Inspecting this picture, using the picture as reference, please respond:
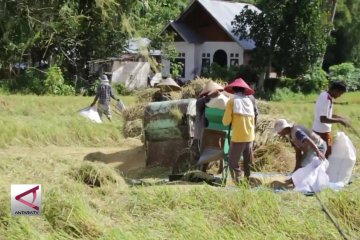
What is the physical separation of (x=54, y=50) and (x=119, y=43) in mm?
2811

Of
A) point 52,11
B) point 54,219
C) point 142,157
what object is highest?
point 52,11

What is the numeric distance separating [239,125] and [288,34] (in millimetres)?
20057

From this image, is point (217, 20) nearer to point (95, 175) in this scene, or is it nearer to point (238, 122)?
point (238, 122)

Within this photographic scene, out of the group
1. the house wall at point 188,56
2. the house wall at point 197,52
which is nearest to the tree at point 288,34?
the house wall at point 197,52

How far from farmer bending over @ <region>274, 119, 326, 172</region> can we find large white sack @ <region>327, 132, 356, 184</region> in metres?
0.27

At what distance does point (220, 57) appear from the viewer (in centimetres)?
3303

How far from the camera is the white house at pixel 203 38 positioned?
31.6 metres

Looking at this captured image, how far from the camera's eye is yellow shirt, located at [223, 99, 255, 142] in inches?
275

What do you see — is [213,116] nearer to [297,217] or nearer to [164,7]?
[297,217]

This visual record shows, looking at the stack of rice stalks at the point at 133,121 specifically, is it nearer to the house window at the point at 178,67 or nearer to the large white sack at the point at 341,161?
the large white sack at the point at 341,161

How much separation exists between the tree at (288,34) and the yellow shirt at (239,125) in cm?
1962

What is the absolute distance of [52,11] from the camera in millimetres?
12070

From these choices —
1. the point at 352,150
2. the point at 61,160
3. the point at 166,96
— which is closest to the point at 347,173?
the point at 352,150
